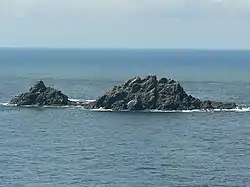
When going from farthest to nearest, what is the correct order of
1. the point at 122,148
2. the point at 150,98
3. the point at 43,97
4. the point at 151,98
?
the point at 43,97 < the point at 150,98 < the point at 151,98 < the point at 122,148

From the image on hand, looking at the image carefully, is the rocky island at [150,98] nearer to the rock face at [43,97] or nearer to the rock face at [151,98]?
the rock face at [151,98]

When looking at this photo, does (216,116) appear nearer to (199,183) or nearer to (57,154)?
(57,154)

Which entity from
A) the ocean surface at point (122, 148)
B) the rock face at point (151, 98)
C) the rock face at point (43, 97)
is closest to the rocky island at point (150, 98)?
the rock face at point (151, 98)

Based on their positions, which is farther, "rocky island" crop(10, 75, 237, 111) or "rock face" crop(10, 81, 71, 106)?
"rock face" crop(10, 81, 71, 106)

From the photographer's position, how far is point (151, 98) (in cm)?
16200

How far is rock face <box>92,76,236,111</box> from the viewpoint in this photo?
16112 cm

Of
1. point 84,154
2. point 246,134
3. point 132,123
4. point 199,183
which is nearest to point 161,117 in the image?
point 132,123

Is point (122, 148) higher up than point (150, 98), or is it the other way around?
point (150, 98)

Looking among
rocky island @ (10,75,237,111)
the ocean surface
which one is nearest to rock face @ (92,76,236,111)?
rocky island @ (10,75,237,111)

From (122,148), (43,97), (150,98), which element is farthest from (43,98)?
(122,148)

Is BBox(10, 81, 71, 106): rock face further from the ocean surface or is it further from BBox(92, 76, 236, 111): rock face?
BBox(92, 76, 236, 111): rock face

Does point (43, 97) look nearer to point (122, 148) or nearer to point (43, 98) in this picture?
point (43, 98)

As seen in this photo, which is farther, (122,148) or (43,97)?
(43,97)

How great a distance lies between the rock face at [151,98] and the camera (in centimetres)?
16112
